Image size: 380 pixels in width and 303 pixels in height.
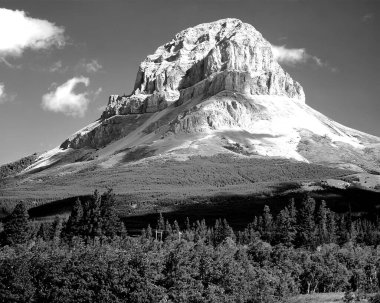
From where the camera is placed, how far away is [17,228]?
120188 mm

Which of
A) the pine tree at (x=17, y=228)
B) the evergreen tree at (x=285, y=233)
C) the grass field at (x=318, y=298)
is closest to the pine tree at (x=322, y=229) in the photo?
the evergreen tree at (x=285, y=233)

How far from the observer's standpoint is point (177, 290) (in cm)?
6400

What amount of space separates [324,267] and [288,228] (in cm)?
3965

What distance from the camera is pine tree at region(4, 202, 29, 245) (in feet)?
388

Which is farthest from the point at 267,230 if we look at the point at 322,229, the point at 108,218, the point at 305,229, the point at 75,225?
the point at 75,225

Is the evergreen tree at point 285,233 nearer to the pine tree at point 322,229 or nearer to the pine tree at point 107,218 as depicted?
the pine tree at point 322,229

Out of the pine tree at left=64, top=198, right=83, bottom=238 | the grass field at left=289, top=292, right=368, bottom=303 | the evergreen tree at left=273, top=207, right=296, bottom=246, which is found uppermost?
the pine tree at left=64, top=198, right=83, bottom=238

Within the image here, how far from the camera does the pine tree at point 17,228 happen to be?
388ft

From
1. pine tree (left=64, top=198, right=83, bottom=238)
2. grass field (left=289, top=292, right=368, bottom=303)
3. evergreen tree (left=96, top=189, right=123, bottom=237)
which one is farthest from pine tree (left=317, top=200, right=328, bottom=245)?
pine tree (left=64, top=198, right=83, bottom=238)

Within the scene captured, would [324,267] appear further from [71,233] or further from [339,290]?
[71,233]

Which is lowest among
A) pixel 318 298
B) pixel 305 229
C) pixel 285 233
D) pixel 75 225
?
pixel 318 298

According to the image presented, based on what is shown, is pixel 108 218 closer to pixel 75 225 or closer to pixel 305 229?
pixel 75 225

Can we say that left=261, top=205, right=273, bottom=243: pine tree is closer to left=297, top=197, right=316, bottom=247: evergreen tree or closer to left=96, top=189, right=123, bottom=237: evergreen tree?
left=297, top=197, right=316, bottom=247: evergreen tree

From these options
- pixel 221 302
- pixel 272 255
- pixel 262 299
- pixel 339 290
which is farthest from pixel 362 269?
pixel 221 302
